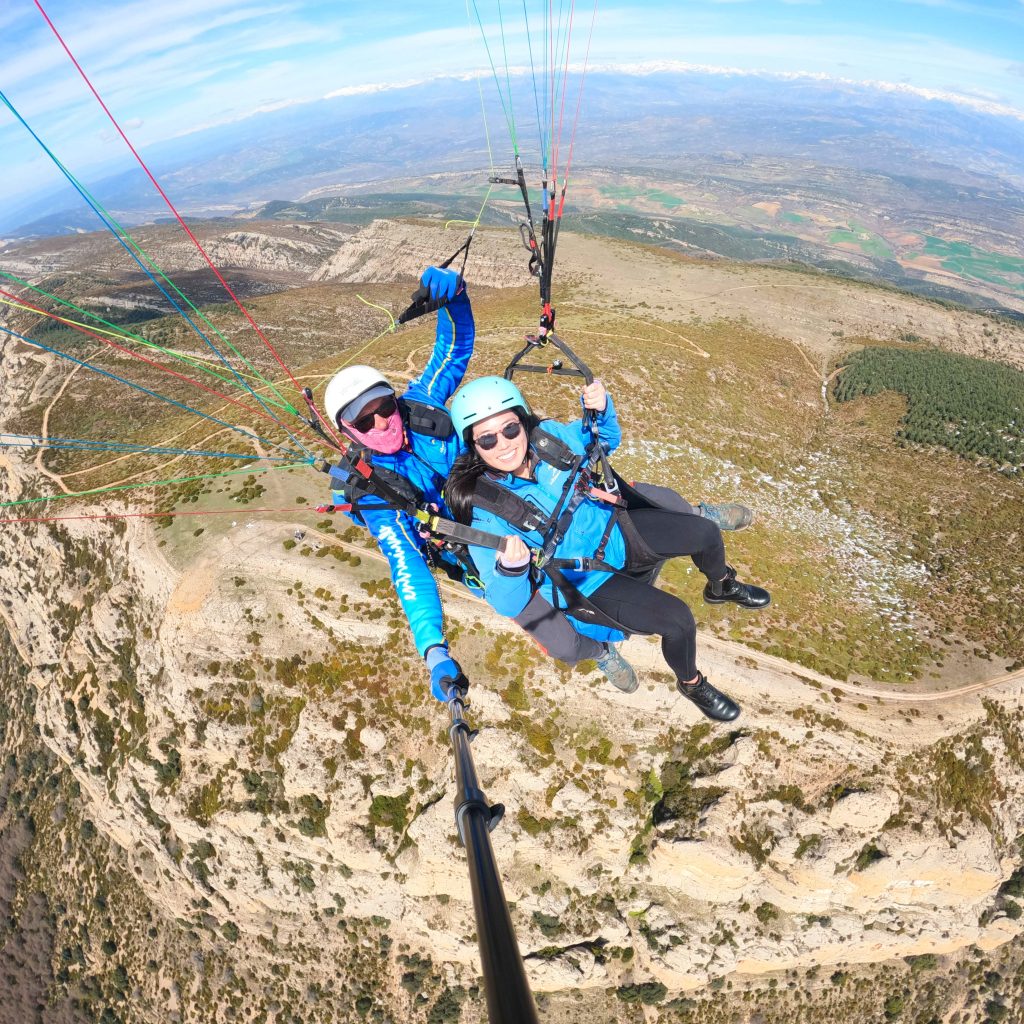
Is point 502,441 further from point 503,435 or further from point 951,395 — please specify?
point 951,395

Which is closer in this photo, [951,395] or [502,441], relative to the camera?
[502,441]

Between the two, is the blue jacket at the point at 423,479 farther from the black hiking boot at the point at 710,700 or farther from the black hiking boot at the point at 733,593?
the black hiking boot at the point at 733,593

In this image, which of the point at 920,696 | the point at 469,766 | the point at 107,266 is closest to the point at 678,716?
the point at 920,696

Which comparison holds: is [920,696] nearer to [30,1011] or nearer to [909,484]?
[909,484]

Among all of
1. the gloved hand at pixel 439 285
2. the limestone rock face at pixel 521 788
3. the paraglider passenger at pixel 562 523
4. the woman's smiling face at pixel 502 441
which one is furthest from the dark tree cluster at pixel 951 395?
the woman's smiling face at pixel 502 441

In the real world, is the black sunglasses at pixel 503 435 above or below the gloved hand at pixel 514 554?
above

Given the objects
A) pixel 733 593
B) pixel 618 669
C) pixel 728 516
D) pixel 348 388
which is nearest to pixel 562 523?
pixel 348 388
